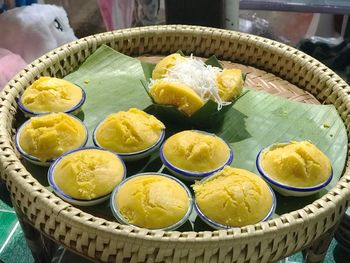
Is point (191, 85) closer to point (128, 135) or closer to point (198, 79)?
point (198, 79)

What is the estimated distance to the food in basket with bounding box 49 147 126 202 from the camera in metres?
1.35

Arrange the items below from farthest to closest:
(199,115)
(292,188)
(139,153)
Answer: (199,115), (139,153), (292,188)

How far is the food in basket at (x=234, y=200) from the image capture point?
1.27 metres

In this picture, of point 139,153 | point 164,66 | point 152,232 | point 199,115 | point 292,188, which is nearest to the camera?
point 152,232

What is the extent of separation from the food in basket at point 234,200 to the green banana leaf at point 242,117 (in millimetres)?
133

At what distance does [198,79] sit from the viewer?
1698 millimetres

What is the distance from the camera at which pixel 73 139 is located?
1.55m

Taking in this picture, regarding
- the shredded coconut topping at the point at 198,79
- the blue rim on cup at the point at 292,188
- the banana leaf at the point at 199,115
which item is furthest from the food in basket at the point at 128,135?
the blue rim on cup at the point at 292,188

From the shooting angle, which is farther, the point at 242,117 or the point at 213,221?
the point at 242,117

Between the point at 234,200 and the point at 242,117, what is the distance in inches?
22.9

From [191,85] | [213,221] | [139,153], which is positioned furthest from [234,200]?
[191,85]

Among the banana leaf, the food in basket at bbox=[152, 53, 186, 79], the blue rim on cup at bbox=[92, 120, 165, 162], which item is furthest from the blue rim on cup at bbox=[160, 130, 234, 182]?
the food in basket at bbox=[152, 53, 186, 79]

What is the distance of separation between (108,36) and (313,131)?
3.23ft

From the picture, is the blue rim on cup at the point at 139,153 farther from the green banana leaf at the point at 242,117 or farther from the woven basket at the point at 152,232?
the woven basket at the point at 152,232
